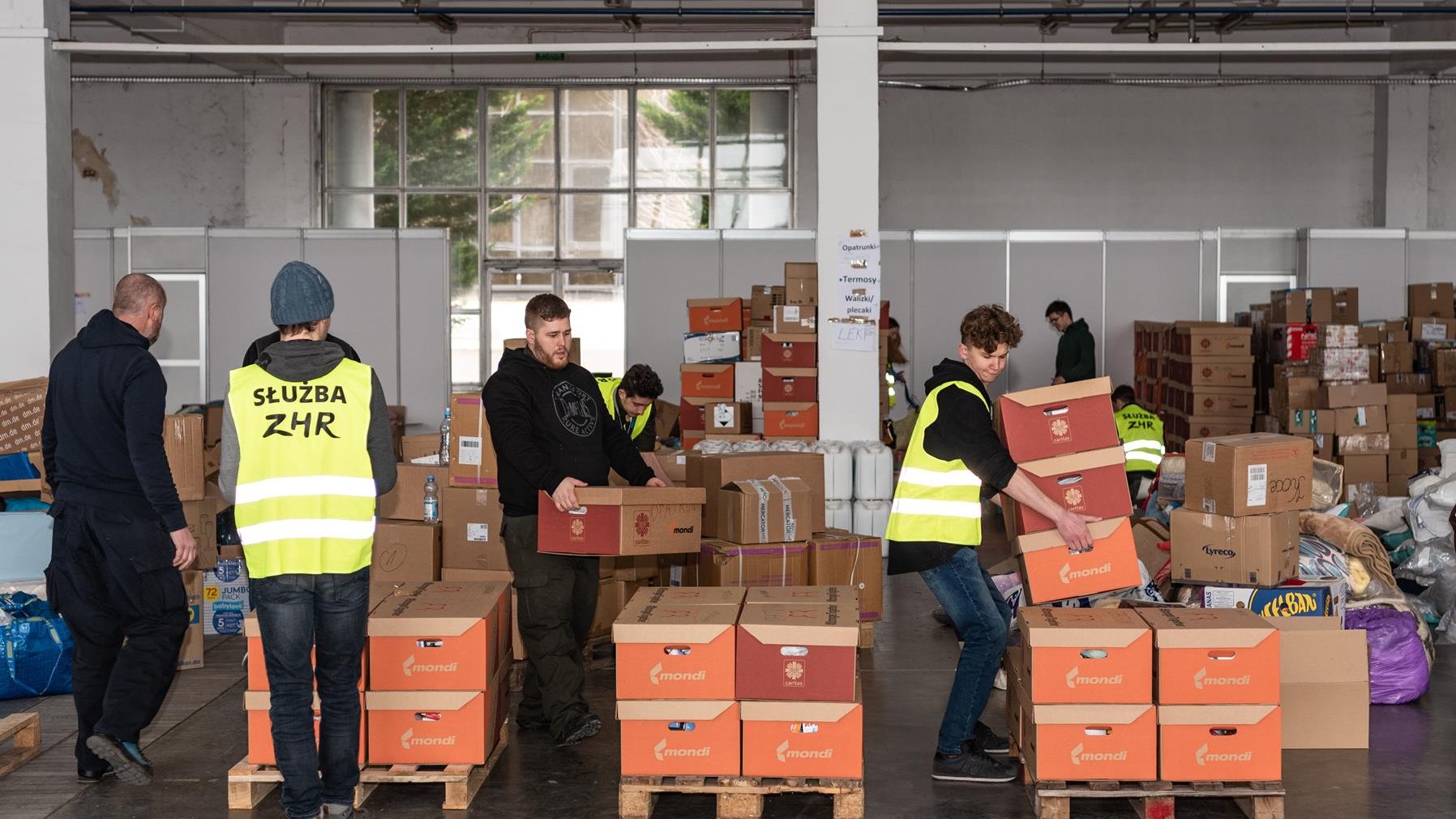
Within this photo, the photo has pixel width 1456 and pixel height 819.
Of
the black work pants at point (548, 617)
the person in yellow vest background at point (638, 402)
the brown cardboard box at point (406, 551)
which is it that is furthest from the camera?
the person in yellow vest background at point (638, 402)

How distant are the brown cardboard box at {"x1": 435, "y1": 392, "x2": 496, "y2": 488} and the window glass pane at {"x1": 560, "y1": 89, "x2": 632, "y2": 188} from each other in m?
10.6

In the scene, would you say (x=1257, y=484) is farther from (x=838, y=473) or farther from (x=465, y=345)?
(x=465, y=345)

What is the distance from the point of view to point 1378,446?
408 inches

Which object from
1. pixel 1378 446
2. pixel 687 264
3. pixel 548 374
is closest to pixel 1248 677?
pixel 548 374

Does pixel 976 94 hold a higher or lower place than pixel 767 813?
higher

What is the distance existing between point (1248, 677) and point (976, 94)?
1273 centimetres

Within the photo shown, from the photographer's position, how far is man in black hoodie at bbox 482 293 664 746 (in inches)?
193

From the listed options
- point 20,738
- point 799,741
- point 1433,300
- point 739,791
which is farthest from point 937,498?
point 1433,300

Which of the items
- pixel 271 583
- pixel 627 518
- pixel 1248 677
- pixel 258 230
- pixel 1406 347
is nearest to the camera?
pixel 271 583

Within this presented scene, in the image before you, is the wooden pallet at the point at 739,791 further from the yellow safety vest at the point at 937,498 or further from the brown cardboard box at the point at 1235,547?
the brown cardboard box at the point at 1235,547

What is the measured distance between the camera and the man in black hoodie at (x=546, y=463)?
16.1ft

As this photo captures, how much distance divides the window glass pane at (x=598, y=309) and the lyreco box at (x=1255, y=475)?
37.8ft

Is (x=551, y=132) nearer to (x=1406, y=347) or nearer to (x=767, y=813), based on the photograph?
(x=1406, y=347)

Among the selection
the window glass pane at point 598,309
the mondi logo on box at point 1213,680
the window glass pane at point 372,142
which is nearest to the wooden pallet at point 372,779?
the mondi logo on box at point 1213,680
